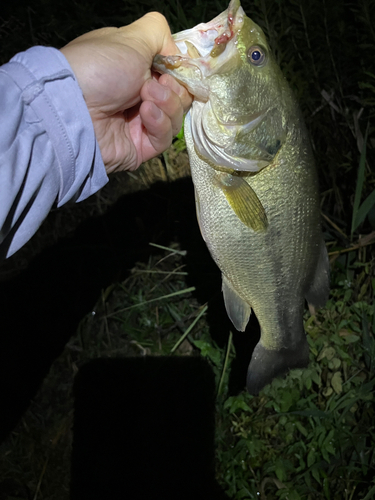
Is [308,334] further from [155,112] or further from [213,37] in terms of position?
[213,37]

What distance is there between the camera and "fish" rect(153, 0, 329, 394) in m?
1.50

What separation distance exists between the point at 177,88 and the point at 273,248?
77 cm

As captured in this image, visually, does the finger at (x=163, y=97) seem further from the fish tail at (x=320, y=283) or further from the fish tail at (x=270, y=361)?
the fish tail at (x=270, y=361)

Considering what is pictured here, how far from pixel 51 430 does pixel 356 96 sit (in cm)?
331

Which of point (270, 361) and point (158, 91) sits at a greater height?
point (158, 91)

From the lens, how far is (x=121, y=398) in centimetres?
317

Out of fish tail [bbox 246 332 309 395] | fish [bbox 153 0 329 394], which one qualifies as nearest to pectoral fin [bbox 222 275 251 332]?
fish [bbox 153 0 329 394]

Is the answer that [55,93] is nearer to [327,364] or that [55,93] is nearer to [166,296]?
[166,296]

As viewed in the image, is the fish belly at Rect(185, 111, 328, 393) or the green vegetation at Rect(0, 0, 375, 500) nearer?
the fish belly at Rect(185, 111, 328, 393)

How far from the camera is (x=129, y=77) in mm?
1566

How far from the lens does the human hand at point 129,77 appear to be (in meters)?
→ 1.50

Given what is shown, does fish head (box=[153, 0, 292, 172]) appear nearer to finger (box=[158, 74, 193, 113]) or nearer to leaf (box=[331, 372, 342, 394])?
finger (box=[158, 74, 193, 113])

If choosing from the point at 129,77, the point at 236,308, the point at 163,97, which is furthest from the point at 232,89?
the point at 236,308

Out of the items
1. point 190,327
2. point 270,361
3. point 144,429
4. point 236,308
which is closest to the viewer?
point 236,308
